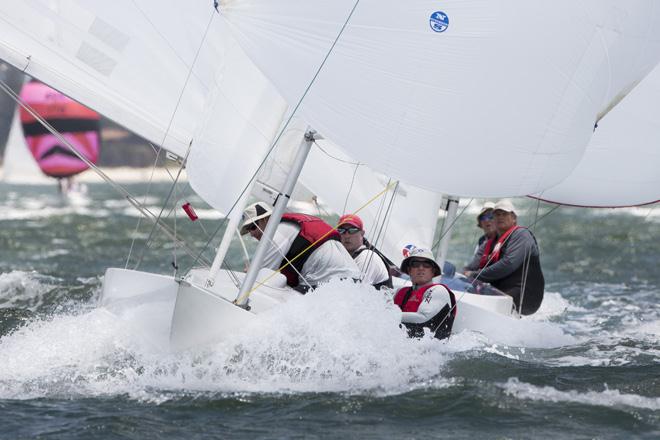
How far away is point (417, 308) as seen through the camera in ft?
21.1

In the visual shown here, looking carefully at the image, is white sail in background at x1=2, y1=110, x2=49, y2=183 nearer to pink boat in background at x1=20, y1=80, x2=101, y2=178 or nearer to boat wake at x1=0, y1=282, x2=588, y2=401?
pink boat in background at x1=20, y1=80, x2=101, y2=178

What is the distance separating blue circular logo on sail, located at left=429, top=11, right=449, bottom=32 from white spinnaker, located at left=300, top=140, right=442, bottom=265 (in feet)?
10.2

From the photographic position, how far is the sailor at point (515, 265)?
26.7 ft

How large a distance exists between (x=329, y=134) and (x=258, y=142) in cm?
115

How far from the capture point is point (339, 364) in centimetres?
571

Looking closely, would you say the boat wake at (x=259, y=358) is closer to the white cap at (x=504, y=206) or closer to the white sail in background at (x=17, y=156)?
the white cap at (x=504, y=206)

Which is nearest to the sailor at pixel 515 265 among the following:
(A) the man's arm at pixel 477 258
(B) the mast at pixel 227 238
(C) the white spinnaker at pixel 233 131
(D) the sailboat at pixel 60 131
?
A: (A) the man's arm at pixel 477 258

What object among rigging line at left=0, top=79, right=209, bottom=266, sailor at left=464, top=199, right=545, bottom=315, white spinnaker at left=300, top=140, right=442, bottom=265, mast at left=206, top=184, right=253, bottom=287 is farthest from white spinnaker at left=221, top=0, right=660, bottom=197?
white spinnaker at left=300, top=140, right=442, bottom=265

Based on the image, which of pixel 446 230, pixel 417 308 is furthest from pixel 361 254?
pixel 446 230

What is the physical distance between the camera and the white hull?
5668 millimetres

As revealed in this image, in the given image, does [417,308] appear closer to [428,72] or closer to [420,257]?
[420,257]

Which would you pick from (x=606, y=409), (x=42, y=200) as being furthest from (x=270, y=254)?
(x=42, y=200)

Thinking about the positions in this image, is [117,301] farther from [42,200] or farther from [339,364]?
[42,200]

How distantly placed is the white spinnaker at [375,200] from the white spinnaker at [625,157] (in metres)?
1.13
